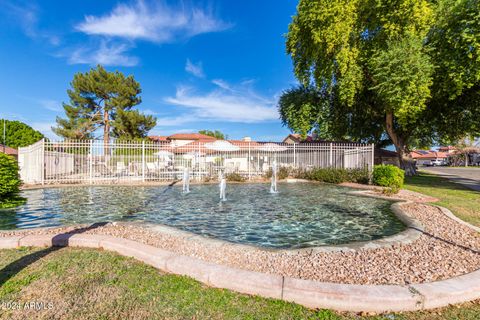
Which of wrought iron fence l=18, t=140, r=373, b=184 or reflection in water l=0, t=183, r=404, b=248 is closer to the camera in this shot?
reflection in water l=0, t=183, r=404, b=248

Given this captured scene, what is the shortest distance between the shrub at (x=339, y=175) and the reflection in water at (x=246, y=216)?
5.55 meters

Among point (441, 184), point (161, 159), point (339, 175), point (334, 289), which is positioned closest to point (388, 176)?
point (339, 175)

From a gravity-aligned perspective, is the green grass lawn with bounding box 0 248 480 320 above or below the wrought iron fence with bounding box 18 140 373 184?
below

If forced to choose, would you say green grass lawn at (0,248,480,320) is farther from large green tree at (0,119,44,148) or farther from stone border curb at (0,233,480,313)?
large green tree at (0,119,44,148)

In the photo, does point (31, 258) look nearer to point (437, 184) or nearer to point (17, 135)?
point (437, 184)

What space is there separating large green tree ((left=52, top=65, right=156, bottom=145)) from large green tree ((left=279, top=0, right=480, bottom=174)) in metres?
18.3

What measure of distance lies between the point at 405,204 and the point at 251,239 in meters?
6.08

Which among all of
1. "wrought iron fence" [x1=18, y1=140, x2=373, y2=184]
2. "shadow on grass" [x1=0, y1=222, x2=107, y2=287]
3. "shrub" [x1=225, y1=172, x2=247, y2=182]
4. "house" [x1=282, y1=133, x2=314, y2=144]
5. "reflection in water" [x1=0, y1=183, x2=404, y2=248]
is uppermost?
"house" [x1=282, y1=133, x2=314, y2=144]

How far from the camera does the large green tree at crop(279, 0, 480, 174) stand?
45.0 feet

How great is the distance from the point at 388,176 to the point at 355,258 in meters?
10.3

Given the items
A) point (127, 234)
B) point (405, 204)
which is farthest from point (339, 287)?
point (405, 204)

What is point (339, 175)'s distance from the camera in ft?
51.0

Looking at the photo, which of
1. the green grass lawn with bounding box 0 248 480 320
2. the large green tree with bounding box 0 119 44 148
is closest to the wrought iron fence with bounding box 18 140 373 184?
the green grass lawn with bounding box 0 248 480 320

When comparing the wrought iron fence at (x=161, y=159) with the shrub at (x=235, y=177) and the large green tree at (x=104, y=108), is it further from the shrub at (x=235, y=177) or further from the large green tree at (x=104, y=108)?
the large green tree at (x=104, y=108)
